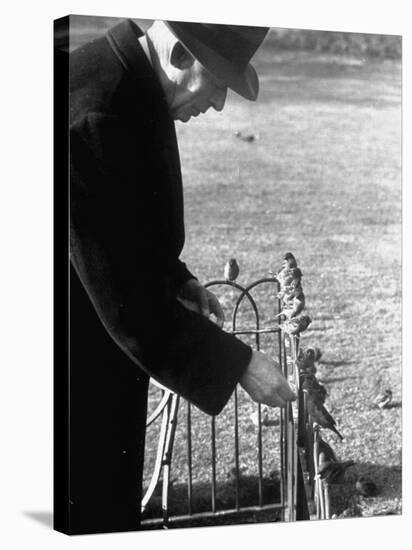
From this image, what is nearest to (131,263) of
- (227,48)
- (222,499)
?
(227,48)

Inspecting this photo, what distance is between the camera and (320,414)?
1147 cm

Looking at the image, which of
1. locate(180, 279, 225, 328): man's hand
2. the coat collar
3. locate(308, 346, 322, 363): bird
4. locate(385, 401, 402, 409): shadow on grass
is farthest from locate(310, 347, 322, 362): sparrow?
the coat collar

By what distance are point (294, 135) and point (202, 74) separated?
2.56 ft

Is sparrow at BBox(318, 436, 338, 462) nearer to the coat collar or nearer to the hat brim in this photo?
the hat brim

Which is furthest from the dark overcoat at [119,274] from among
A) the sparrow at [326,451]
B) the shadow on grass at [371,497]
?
the shadow on grass at [371,497]

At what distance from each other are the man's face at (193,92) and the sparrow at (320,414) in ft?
6.44

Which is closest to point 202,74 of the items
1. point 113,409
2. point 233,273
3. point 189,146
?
point 189,146

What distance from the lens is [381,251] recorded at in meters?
11.7

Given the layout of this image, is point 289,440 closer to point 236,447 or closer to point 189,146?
point 236,447

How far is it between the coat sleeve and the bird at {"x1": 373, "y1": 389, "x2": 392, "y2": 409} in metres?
1.30

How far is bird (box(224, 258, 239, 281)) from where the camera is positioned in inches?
439

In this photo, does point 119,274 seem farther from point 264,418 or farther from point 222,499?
point 222,499

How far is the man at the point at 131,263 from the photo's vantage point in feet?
34.6

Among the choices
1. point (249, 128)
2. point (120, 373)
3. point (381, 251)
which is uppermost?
Result: point (249, 128)
